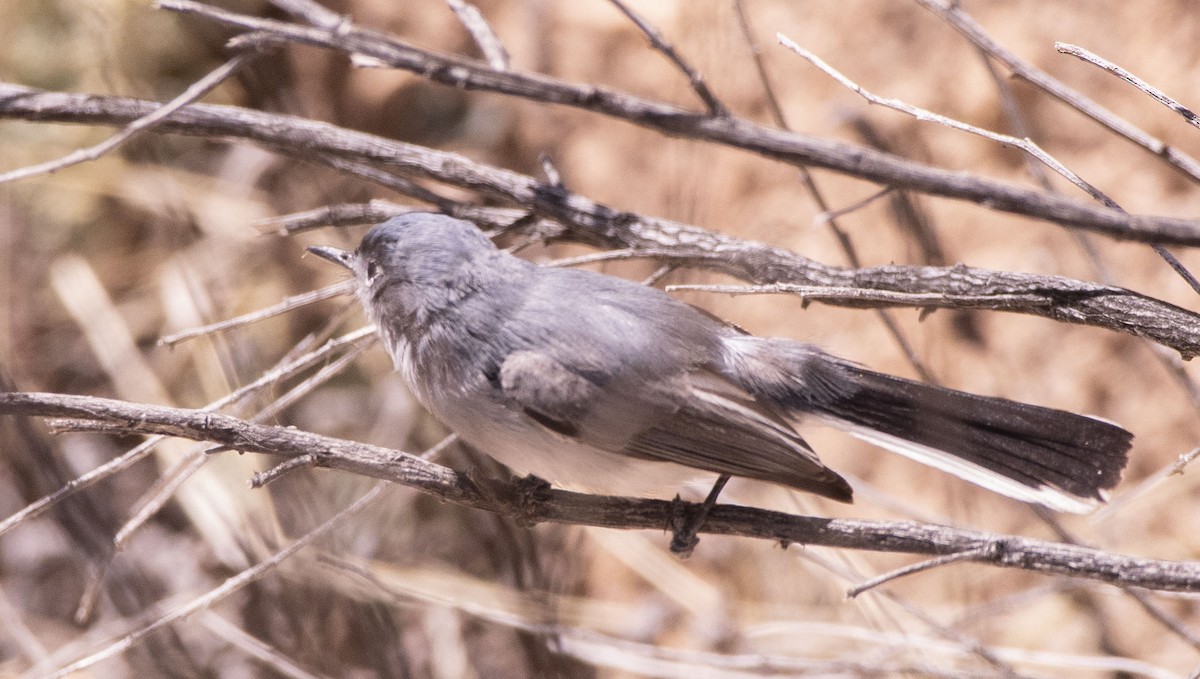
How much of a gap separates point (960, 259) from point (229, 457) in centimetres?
299

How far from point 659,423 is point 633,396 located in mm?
85

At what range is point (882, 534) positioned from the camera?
6.48 feet

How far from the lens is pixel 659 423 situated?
90.4 inches

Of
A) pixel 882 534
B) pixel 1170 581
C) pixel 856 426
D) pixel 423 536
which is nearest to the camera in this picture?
pixel 1170 581

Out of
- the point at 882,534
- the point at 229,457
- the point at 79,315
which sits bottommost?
the point at 882,534

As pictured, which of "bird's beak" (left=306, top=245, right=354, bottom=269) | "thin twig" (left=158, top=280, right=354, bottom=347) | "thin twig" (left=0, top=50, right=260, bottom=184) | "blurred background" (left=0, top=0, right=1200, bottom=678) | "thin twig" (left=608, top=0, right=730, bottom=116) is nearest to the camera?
"thin twig" (left=0, top=50, right=260, bottom=184)

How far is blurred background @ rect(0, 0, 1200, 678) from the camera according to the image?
313 centimetres

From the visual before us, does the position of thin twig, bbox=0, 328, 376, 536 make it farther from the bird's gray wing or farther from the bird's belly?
the bird's gray wing

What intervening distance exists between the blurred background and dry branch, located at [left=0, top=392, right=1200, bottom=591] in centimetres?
54

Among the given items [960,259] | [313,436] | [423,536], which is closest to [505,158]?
[423,536]

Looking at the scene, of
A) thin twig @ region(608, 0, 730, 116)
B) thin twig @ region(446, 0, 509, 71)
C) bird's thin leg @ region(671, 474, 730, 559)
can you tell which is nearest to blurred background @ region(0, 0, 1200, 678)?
bird's thin leg @ region(671, 474, 730, 559)

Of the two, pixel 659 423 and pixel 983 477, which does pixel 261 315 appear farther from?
pixel 983 477

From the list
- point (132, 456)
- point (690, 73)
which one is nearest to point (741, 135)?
point (690, 73)

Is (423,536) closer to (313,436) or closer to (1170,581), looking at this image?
(313,436)
